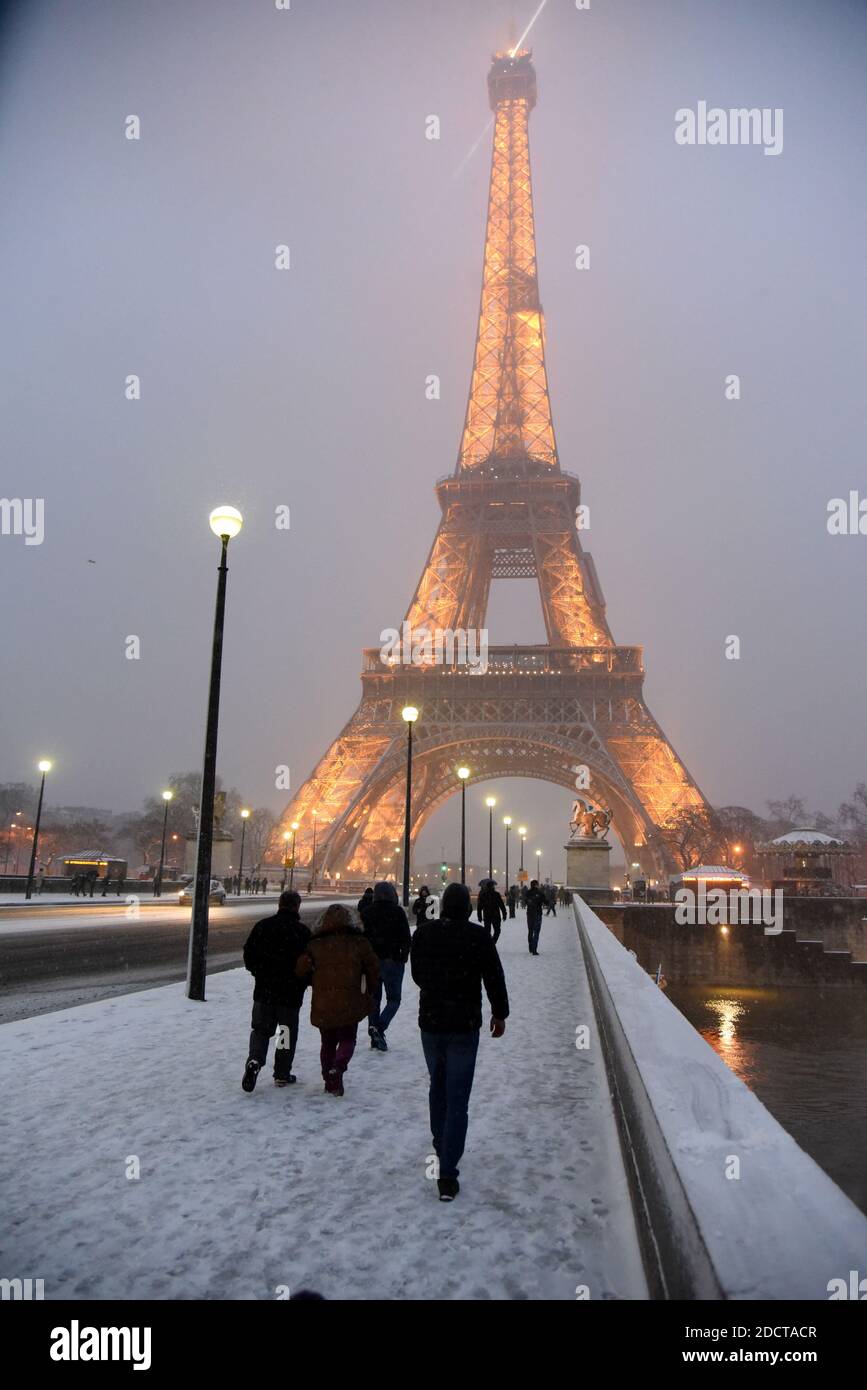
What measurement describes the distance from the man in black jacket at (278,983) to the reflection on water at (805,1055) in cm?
945

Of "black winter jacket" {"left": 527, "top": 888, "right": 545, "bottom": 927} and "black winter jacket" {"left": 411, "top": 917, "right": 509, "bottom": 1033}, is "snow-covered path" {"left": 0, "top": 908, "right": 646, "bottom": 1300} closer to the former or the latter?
"black winter jacket" {"left": 411, "top": 917, "right": 509, "bottom": 1033}

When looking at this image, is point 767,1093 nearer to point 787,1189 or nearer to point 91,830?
point 787,1189

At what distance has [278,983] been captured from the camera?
22.6 ft

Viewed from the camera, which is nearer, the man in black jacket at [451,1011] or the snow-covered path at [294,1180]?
the snow-covered path at [294,1180]

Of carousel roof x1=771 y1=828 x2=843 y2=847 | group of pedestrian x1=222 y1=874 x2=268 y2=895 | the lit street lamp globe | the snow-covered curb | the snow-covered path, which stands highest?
A: the lit street lamp globe

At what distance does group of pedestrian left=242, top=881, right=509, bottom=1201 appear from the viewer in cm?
491

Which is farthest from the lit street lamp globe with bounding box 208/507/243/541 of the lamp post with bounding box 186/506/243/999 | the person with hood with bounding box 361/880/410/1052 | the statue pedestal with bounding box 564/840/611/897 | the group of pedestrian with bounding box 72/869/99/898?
the group of pedestrian with bounding box 72/869/99/898

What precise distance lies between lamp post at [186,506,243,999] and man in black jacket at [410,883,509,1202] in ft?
20.2

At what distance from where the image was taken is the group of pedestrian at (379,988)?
4.91 m

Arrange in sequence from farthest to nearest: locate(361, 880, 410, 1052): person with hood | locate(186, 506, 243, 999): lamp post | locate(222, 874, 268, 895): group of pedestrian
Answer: locate(222, 874, 268, 895): group of pedestrian
locate(186, 506, 243, 999): lamp post
locate(361, 880, 410, 1052): person with hood

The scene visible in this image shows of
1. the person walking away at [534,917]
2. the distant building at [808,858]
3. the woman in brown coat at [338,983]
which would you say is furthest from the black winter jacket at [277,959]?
the distant building at [808,858]

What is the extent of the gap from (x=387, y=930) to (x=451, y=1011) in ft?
13.4

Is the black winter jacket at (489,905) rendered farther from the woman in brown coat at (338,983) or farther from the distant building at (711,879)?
the distant building at (711,879)

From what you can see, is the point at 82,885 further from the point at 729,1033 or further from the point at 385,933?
the point at 385,933
